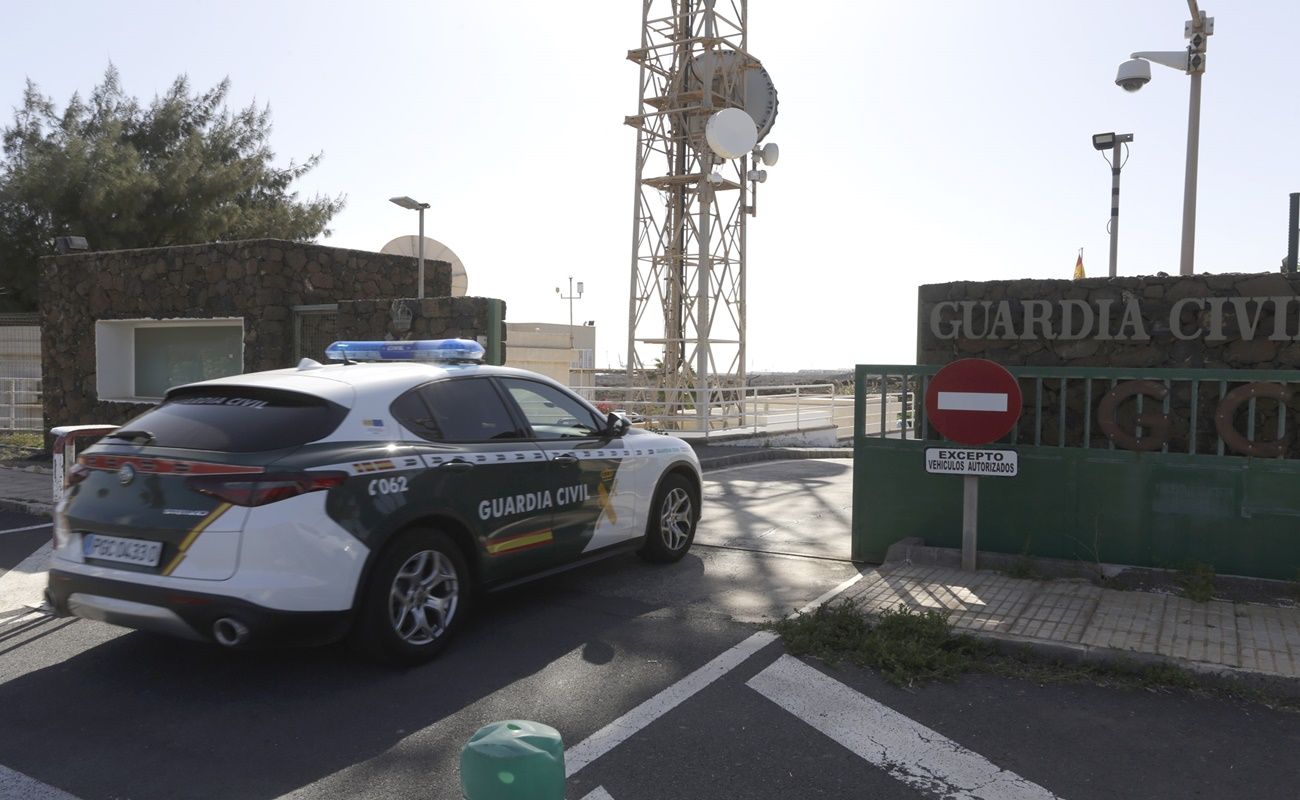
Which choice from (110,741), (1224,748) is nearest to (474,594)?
(110,741)

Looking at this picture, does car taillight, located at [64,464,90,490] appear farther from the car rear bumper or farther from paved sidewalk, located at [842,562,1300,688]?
paved sidewalk, located at [842,562,1300,688]

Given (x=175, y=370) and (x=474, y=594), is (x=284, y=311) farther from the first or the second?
(x=474, y=594)

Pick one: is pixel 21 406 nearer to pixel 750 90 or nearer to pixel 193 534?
pixel 750 90

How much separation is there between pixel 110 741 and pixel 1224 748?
467cm

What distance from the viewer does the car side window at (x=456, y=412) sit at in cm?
555

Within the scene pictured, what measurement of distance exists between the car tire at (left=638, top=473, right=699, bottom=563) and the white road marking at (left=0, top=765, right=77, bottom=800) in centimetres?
413

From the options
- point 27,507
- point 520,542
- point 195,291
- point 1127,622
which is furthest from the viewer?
point 195,291

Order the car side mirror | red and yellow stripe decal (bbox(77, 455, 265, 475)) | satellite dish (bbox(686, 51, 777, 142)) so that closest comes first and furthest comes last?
red and yellow stripe decal (bbox(77, 455, 265, 475)) < the car side mirror < satellite dish (bbox(686, 51, 777, 142))

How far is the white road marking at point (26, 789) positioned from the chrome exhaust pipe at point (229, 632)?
0.91 meters

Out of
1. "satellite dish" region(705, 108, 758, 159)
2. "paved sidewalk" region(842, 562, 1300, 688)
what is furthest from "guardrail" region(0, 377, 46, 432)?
"paved sidewalk" region(842, 562, 1300, 688)

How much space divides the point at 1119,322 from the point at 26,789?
24.1ft

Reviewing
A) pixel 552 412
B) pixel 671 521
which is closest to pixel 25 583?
pixel 552 412

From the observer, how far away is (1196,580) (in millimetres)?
6316

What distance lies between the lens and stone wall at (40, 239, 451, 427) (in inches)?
498
